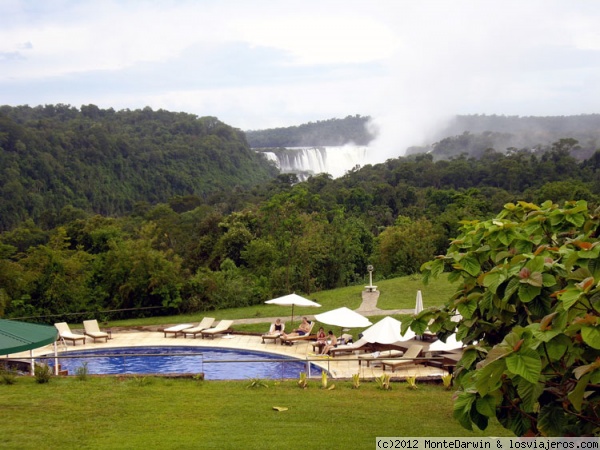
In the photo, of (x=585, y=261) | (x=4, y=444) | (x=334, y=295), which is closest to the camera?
(x=585, y=261)

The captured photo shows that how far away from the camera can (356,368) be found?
42.8 feet

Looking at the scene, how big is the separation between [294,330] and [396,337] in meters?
4.15

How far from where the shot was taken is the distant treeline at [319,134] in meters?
144

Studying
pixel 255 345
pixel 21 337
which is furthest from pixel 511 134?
pixel 21 337

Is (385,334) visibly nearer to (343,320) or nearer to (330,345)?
(343,320)

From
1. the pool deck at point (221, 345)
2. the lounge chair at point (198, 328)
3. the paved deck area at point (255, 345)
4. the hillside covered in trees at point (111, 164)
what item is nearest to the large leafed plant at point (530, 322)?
the paved deck area at point (255, 345)

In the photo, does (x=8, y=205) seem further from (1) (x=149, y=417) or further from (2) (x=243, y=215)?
(1) (x=149, y=417)

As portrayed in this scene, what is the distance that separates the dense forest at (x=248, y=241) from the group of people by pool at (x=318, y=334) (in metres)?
5.06

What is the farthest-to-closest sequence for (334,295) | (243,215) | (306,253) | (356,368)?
1. (243,215)
2. (306,253)
3. (334,295)
4. (356,368)

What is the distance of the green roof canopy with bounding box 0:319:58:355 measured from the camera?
402 inches

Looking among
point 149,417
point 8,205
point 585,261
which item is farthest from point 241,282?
point 8,205

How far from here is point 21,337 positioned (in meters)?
10.6

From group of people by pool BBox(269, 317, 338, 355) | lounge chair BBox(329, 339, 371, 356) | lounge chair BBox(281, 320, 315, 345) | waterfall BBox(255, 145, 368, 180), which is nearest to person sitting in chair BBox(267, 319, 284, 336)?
group of people by pool BBox(269, 317, 338, 355)

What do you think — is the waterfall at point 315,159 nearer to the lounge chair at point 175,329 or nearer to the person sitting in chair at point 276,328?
the lounge chair at point 175,329
